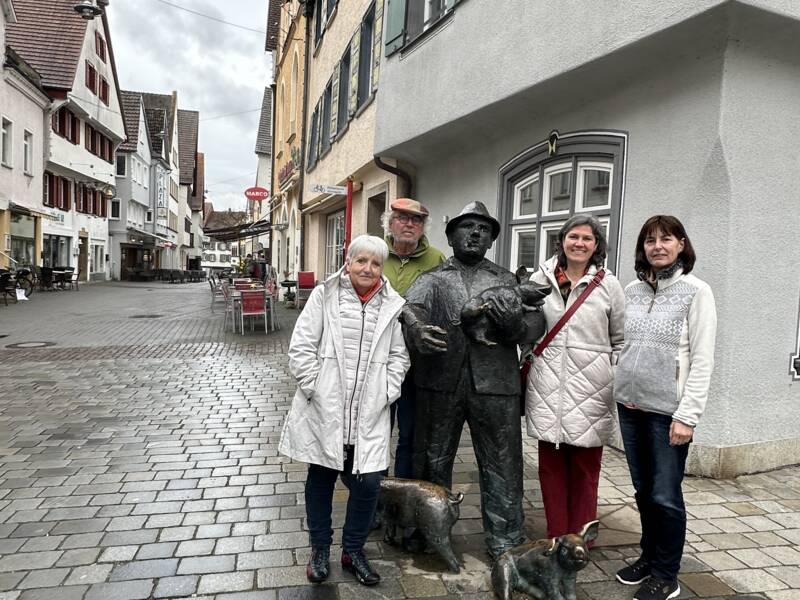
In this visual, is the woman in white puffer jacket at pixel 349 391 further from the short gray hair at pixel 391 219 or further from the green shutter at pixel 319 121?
→ the green shutter at pixel 319 121

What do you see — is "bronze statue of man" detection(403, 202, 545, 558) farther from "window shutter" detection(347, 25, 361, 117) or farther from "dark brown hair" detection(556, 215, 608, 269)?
"window shutter" detection(347, 25, 361, 117)

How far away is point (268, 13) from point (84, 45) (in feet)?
30.7

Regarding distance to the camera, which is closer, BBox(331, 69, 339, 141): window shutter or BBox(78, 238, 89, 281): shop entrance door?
BBox(331, 69, 339, 141): window shutter

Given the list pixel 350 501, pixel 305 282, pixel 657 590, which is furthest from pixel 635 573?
pixel 305 282

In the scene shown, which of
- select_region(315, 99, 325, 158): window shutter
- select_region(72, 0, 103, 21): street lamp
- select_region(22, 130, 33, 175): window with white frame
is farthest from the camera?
select_region(22, 130, 33, 175): window with white frame

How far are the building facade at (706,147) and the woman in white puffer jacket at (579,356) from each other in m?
1.73

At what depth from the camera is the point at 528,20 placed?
5293 millimetres

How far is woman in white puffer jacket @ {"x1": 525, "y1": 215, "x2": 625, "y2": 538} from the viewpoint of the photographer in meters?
2.88

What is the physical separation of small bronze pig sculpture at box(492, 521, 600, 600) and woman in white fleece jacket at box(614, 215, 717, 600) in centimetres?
39

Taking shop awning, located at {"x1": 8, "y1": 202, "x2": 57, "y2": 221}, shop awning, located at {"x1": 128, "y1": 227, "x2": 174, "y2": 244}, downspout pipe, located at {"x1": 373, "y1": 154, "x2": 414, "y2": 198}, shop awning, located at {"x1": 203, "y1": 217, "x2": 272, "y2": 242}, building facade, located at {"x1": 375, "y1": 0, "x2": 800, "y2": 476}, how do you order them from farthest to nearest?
shop awning, located at {"x1": 128, "y1": 227, "x2": 174, "y2": 244}, shop awning, located at {"x1": 203, "y1": 217, "x2": 272, "y2": 242}, shop awning, located at {"x1": 8, "y1": 202, "x2": 57, "y2": 221}, downspout pipe, located at {"x1": 373, "y1": 154, "x2": 414, "y2": 198}, building facade, located at {"x1": 375, "y1": 0, "x2": 800, "y2": 476}

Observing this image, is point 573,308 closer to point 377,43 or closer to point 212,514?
point 212,514


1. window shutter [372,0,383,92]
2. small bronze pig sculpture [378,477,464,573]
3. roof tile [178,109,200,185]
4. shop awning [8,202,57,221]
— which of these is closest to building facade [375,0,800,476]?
small bronze pig sculpture [378,477,464,573]

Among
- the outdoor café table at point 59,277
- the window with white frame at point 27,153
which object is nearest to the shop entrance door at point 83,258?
the outdoor café table at point 59,277

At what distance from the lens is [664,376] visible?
2.65 meters
